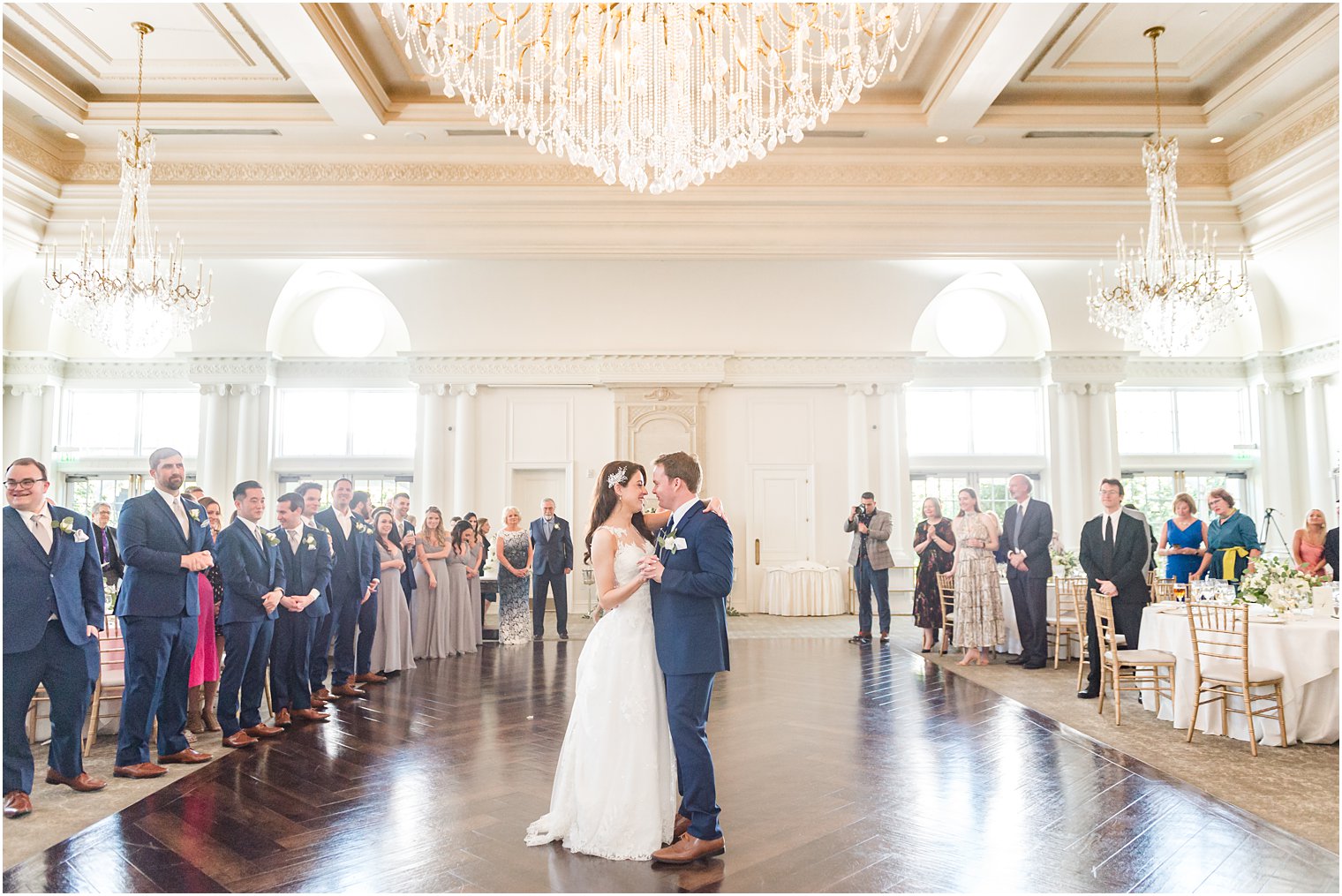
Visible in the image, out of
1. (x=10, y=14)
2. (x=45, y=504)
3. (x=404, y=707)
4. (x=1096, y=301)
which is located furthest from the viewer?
(x=1096, y=301)

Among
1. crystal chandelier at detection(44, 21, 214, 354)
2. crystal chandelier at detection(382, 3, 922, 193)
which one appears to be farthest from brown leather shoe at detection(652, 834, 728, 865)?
crystal chandelier at detection(44, 21, 214, 354)

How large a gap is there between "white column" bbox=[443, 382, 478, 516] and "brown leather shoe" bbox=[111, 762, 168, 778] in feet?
26.3

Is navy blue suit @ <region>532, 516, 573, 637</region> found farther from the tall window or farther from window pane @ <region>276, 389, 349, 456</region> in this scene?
window pane @ <region>276, 389, 349, 456</region>

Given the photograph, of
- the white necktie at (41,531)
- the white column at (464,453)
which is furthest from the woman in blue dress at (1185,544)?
the white column at (464,453)

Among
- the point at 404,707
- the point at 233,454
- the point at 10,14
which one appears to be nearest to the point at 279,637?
the point at 404,707

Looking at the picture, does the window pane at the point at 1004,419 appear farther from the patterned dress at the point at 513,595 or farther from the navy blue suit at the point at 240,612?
the navy blue suit at the point at 240,612

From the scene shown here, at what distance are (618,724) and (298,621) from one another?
10.5 feet

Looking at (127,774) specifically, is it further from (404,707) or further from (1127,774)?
(1127,774)

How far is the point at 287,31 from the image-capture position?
7883mm

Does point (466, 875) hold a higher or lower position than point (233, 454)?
lower

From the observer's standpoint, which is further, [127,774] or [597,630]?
[127,774]

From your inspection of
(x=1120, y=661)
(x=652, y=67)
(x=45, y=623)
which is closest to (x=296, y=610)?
(x=45, y=623)

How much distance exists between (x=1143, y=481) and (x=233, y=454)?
46.2ft

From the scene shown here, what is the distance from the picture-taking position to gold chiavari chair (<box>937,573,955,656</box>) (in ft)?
27.8
